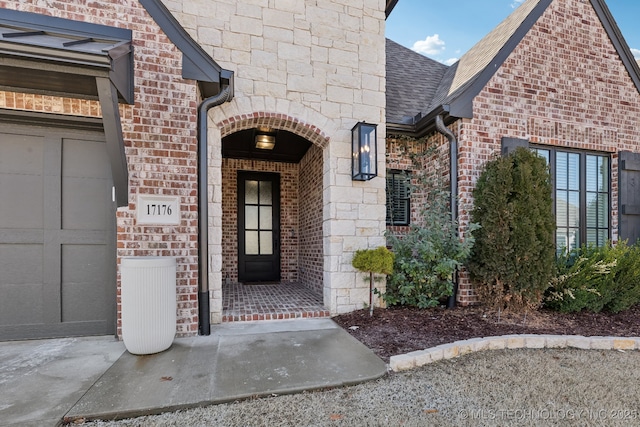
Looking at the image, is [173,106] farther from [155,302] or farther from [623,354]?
[623,354]

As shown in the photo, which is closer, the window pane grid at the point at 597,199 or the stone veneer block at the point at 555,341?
the stone veneer block at the point at 555,341

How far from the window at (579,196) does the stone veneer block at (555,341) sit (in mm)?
2357

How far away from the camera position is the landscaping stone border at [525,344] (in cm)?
300

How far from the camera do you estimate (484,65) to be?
16.7 feet

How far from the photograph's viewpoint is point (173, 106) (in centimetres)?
363

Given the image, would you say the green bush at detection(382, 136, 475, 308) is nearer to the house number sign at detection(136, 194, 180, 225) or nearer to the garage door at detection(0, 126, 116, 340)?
the house number sign at detection(136, 194, 180, 225)

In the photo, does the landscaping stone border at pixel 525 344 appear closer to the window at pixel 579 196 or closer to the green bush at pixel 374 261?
the green bush at pixel 374 261

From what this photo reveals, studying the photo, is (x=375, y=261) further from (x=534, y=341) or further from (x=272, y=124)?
(x=272, y=124)

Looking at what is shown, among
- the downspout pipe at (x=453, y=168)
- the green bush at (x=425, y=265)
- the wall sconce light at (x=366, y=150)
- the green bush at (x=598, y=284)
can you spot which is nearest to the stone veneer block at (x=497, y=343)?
the green bush at (x=425, y=265)

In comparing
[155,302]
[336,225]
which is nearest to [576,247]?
[336,225]

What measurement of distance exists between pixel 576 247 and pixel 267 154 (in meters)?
5.97

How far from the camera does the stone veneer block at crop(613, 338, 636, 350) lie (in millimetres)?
3361

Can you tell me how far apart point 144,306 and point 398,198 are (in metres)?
4.20

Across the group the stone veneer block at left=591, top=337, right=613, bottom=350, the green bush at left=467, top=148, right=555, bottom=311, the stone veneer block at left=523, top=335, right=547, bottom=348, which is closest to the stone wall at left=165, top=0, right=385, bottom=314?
the green bush at left=467, top=148, right=555, bottom=311
